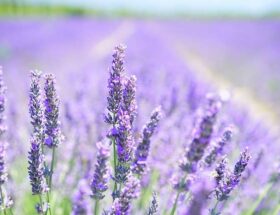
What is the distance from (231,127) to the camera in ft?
6.94

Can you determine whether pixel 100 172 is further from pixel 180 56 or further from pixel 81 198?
pixel 180 56

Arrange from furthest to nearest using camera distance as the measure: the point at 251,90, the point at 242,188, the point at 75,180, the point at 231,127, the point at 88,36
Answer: the point at 88,36 < the point at 251,90 < the point at 75,180 < the point at 242,188 < the point at 231,127

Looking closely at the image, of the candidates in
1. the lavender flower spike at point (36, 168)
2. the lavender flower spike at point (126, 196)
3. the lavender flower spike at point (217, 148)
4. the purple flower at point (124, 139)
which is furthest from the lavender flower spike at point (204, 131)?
the lavender flower spike at point (36, 168)

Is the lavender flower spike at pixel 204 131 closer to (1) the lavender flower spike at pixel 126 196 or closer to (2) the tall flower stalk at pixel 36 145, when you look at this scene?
(1) the lavender flower spike at pixel 126 196

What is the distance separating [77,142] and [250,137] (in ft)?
4.96

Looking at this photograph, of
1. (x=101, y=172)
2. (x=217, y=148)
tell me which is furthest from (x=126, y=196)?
(x=217, y=148)

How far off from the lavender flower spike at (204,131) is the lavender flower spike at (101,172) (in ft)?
0.90

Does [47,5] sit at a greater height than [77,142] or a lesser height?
greater

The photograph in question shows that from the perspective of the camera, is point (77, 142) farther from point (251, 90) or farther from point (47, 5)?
point (47, 5)

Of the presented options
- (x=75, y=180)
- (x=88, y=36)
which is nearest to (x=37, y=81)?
(x=75, y=180)

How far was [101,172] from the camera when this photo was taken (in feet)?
5.69

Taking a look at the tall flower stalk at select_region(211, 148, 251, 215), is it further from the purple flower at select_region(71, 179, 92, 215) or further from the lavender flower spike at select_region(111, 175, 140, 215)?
the purple flower at select_region(71, 179, 92, 215)

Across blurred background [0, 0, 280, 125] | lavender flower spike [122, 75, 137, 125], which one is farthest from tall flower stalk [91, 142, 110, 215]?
blurred background [0, 0, 280, 125]

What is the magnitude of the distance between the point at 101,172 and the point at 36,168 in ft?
0.97
